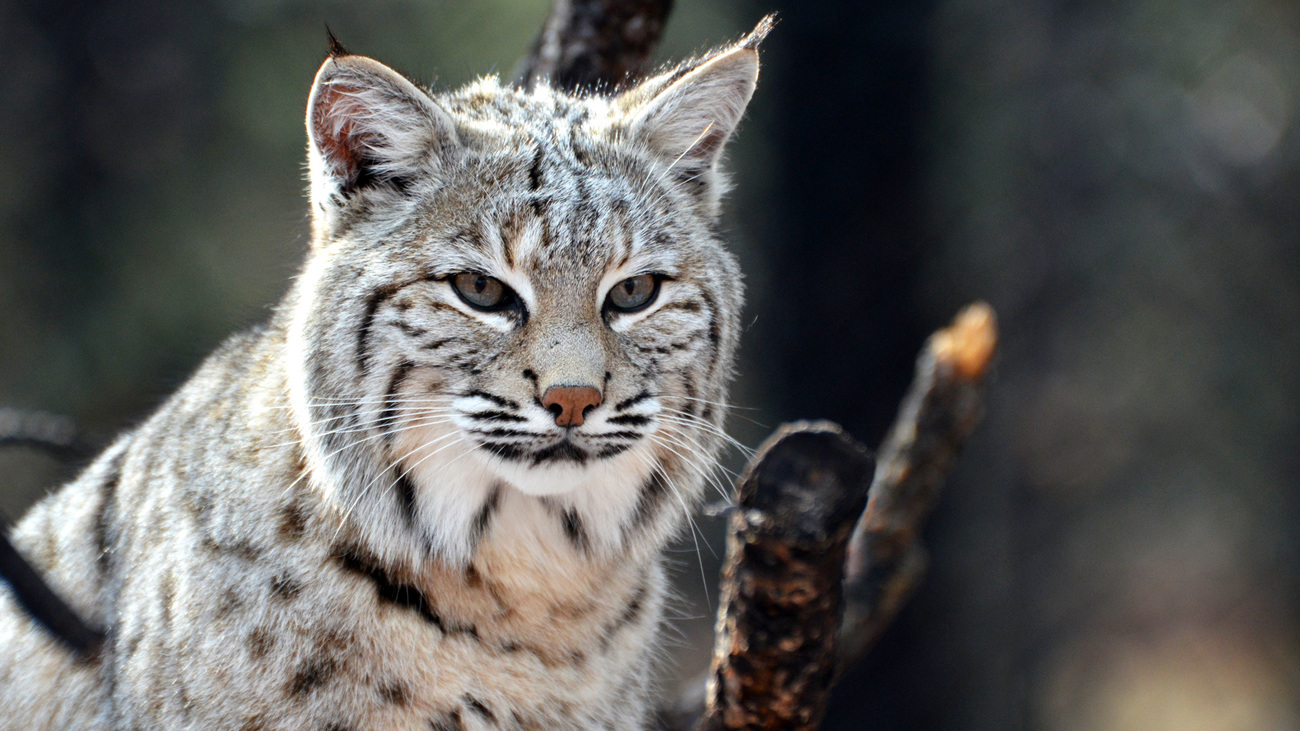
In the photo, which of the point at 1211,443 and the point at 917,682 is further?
the point at 1211,443

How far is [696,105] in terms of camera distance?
3.16 metres

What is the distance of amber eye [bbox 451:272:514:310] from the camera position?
2688 mm

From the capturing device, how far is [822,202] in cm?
636

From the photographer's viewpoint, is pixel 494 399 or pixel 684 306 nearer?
pixel 494 399

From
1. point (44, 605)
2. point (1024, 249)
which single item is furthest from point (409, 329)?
point (1024, 249)

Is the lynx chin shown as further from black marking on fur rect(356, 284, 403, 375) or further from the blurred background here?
the blurred background

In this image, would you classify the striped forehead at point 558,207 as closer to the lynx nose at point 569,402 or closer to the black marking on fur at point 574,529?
the lynx nose at point 569,402

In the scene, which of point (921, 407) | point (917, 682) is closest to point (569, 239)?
point (921, 407)

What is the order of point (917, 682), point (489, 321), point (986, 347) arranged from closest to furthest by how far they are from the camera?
point (489, 321)
point (986, 347)
point (917, 682)

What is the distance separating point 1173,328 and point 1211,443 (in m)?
1.03

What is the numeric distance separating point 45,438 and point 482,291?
177cm

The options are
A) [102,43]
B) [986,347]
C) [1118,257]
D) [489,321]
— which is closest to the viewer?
[489,321]

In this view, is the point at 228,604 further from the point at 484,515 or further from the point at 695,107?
the point at 695,107

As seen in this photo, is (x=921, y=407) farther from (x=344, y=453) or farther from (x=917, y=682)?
(x=917, y=682)
